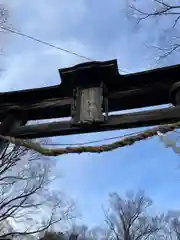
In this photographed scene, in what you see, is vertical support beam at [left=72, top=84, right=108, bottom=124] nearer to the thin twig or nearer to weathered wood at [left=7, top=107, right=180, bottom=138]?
weathered wood at [left=7, top=107, right=180, bottom=138]

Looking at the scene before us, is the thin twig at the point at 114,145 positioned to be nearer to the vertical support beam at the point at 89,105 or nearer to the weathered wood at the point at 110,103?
the vertical support beam at the point at 89,105

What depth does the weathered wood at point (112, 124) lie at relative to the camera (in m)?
3.93

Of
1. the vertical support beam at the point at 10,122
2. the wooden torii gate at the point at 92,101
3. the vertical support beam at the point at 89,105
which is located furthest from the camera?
the vertical support beam at the point at 10,122

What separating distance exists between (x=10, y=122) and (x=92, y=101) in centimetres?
151

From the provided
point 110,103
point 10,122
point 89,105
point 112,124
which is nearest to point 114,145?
point 112,124

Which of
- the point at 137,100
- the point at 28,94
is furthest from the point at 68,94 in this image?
the point at 137,100

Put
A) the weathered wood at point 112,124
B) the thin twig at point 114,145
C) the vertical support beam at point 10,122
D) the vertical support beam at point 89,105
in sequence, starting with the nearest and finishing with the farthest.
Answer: the thin twig at point 114,145
the weathered wood at point 112,124
the vertical support beam at point 89,105
the vertical support beam at point 10,122

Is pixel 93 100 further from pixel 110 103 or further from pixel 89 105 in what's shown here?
pixel 110 103

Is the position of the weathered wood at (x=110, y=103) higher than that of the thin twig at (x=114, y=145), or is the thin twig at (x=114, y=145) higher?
the weathered wood at (x=110, y=103)

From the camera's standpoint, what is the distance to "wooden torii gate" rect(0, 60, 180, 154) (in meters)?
4.14

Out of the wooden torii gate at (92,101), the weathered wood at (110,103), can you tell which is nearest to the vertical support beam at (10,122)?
the wooden torii gate at (92,101)

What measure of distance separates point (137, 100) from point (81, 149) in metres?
1.69

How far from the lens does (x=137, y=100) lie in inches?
183

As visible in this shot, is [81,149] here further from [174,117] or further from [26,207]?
[26,207]
